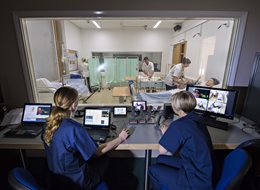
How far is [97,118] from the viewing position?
1.50 m

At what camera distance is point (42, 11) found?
5.10ft

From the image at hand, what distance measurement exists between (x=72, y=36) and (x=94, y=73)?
6.90 ft

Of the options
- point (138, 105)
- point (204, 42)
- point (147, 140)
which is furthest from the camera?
point (204, 42)

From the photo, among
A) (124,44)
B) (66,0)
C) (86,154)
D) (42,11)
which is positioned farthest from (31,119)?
(124,44)

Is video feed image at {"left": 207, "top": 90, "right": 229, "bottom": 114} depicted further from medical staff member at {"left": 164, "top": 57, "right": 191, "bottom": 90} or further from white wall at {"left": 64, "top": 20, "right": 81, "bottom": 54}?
white wall at {"left": 64, "top": 20, "right": 81, "bottom": 54}

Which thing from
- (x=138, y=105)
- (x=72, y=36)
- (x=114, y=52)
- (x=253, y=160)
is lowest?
(x=253, y=160)

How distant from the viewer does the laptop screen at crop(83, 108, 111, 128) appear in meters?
1.48

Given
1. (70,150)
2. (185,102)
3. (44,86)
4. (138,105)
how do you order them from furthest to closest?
(44,86), (138,105), (185,102), (70,150)

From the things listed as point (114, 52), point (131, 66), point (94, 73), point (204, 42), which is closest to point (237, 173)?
point (131, 66)

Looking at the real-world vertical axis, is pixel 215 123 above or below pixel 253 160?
above

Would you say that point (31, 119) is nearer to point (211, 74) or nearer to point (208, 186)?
point (208, 186)

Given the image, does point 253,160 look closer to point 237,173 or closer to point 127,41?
point 237,173

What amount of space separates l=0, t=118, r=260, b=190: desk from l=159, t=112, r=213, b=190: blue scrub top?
0.90ft

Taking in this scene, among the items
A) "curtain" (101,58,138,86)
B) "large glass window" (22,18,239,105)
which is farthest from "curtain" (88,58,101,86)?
"curtain" (101,58,138,86)
